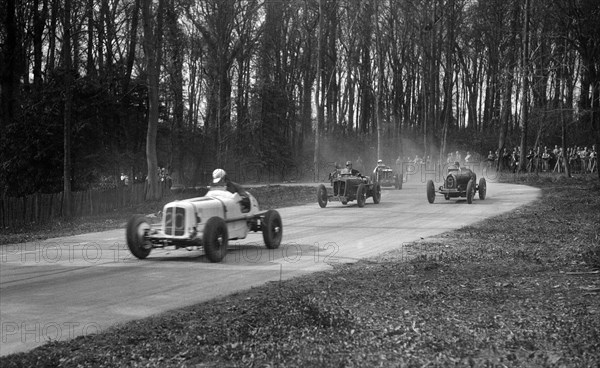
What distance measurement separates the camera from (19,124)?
28297mm

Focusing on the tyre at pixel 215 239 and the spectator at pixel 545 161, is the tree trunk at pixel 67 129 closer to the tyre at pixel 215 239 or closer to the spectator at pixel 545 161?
the tyre at pixel 215 239

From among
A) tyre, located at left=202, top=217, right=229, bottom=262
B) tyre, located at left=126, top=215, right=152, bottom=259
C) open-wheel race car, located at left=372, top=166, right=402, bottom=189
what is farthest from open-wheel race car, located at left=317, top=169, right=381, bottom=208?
tyre, located at left=126, top=215, right=152, bottom=259

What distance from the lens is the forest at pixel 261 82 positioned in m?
29.6

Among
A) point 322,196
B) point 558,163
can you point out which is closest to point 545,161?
point 558,163

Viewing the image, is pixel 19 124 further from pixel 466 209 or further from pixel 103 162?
pixel 466 209

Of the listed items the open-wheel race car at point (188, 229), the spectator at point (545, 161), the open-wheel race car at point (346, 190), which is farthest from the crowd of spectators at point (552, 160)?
the open-wheel race car at point (188, 229)

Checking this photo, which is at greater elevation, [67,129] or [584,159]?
[67,129]

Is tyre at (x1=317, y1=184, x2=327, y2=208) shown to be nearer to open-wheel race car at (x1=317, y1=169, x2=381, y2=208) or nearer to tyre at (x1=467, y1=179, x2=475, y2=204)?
open-wheel race car at (x1=317, y1=169, x2=381, y2=208)

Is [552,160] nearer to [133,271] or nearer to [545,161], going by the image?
[545,161]

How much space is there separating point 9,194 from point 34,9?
9.88 m

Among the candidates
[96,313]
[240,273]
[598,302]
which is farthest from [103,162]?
[598,302]

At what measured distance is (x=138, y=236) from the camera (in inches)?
471

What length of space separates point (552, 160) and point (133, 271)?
4506 cm

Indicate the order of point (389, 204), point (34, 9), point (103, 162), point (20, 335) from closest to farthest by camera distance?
point (20, 335) → point (389, 204) → point (103, 162) → point (34, 9)
